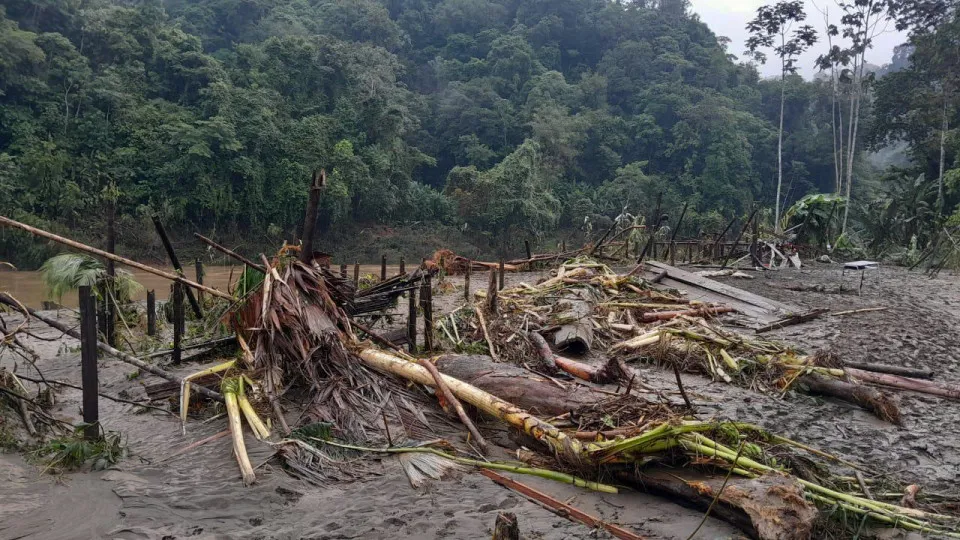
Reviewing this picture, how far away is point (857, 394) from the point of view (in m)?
6.17

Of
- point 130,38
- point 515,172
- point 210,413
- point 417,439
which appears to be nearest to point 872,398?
point 417,439

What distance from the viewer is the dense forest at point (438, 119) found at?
2506 cm

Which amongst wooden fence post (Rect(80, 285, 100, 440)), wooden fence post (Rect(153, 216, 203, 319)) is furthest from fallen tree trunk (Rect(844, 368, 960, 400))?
wooden fence post (Rect(153, 216, 203, 319))

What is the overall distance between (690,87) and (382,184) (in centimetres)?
2932

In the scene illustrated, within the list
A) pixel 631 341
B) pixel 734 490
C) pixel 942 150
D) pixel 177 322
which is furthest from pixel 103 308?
pixel 942 150

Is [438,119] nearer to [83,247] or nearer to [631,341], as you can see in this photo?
[631,341]

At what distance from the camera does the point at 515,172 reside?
32.9m

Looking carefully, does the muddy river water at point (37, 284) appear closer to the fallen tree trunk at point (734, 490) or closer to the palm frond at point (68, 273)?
the palm frond at point (68, 273)

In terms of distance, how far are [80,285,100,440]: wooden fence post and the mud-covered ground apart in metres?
0.44

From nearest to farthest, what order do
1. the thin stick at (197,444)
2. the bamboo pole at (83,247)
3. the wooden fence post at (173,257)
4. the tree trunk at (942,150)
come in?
the thin stick at (197,444)
the bamboo pole at (83,247)
the wooden fence post at (173,257)
the tree trunk at (942,150)

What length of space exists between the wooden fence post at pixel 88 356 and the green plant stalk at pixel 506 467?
65.1 inches

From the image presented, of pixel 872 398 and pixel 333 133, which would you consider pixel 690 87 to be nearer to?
pixel 333 133

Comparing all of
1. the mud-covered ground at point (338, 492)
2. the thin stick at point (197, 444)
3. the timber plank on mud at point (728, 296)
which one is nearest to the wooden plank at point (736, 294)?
the timber plank on mud at point (728, 296)

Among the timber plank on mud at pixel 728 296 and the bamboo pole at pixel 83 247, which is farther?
the timber plank on mud at pixel 728 296
